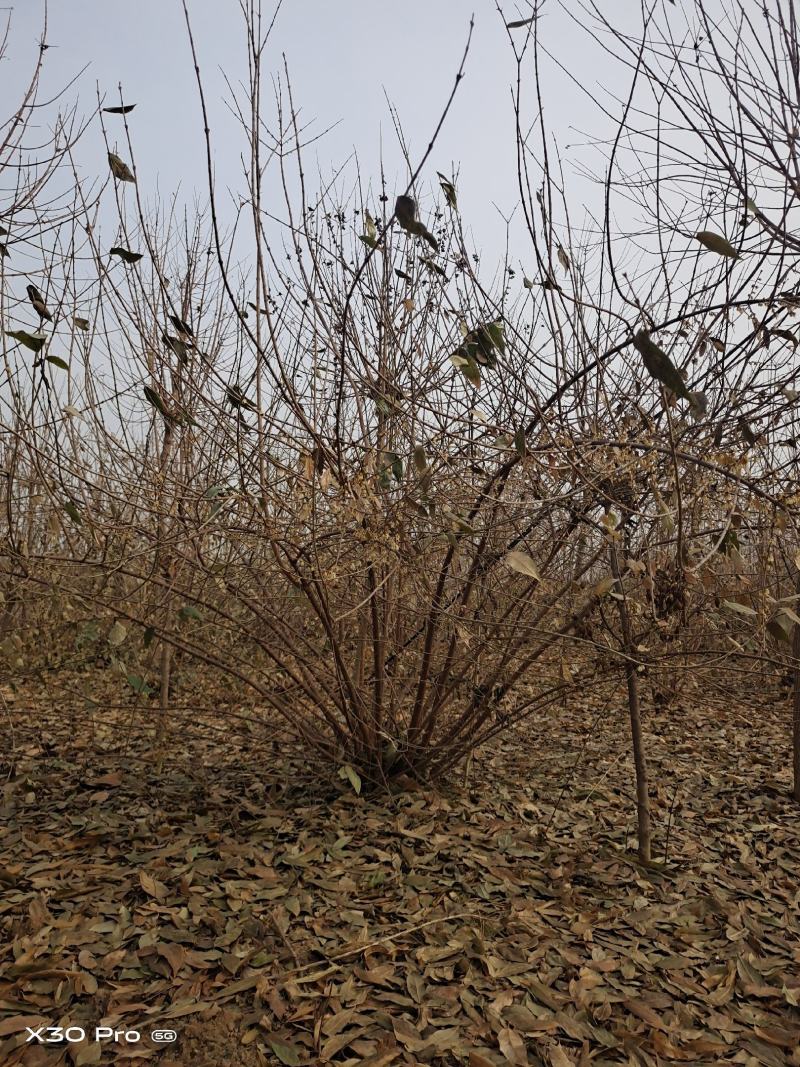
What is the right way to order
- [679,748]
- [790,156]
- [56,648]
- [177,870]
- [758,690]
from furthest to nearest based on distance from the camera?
[56,648]
[758,690]
[679,748]
[177,870]
[790,156]

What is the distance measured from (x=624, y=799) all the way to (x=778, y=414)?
176 cm

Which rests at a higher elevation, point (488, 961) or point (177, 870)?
point (177, 870)

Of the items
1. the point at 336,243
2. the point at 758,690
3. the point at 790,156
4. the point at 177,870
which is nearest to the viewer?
the point at 790,156

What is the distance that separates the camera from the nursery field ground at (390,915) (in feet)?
6.11

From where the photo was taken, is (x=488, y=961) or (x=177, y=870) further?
(x=177, y=870)

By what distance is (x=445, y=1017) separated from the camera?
1.92 m

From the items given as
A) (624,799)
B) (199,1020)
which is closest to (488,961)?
(199,1020)

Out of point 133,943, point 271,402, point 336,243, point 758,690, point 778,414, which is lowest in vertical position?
point 133,943

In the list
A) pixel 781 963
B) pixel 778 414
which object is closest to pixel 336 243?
pixel 778 414

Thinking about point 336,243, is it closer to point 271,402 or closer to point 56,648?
point 271,402

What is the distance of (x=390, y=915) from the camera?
2340 millimetres

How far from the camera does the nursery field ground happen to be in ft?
6.11

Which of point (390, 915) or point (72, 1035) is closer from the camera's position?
point (72, 1035)

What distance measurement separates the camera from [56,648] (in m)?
5.95
